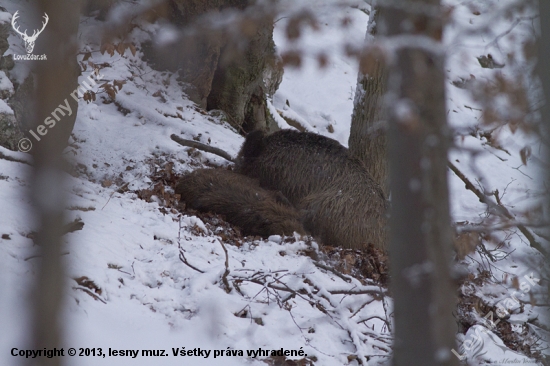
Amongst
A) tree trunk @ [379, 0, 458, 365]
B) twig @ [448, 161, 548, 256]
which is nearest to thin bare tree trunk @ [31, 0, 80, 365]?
tree trunk @ [379, 0, 458, 365]

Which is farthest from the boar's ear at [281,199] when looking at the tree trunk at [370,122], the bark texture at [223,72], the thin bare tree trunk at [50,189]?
the thin bare tree trunk at [50,189]

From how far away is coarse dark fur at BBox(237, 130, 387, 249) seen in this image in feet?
21.2

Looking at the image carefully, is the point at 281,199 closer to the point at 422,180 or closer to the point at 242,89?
the point at 242,89

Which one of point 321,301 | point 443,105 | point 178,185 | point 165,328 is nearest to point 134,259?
point 165,328

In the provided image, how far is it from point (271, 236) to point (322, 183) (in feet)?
4.46

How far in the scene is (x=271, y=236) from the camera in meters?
5.81

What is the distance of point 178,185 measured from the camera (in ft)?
21.7

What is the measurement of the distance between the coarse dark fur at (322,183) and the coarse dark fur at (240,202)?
360 mm

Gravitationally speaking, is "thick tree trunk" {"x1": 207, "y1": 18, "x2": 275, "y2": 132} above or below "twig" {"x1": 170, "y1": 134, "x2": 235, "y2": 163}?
above

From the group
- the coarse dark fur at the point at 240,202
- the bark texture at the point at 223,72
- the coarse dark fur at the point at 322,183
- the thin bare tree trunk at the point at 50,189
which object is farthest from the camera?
the bark texture at the point at 223,72

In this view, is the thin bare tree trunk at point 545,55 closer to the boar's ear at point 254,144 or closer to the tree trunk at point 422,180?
the tree trunk at point 422,180

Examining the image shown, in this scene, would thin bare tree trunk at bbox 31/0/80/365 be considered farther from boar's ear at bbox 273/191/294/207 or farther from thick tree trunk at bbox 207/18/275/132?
thick tree trunk at bbox 207/18/275/132

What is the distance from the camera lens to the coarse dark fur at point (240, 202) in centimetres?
602

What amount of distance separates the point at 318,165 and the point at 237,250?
2.12 meters
